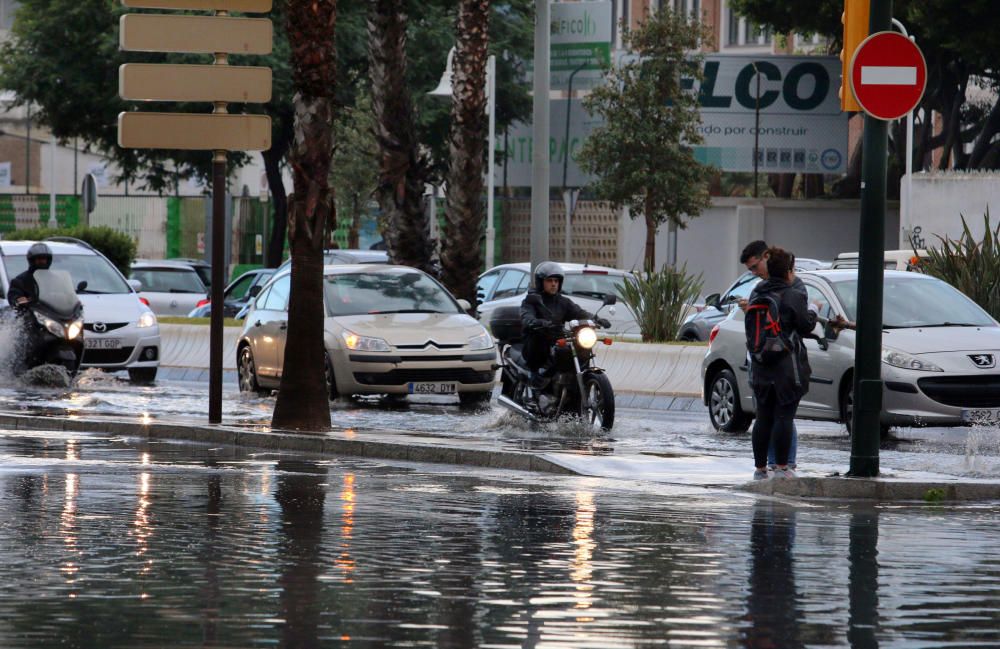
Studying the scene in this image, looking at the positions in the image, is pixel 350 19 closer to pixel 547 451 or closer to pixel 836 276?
pixel 836 276

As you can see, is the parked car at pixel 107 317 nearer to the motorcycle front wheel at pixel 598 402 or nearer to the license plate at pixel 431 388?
the license plate at pixel 431 388

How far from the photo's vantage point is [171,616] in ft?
25.9

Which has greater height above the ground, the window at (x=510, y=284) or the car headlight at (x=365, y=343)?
the window at (x=510, y=284)

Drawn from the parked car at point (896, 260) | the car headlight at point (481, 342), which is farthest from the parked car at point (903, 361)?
the parked car at point (896, 260)

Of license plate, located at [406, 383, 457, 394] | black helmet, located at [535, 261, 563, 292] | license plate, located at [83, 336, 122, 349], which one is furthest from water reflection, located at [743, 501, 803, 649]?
license plate, located at [83, 336, 122, 349]

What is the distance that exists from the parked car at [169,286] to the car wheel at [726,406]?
24002mm

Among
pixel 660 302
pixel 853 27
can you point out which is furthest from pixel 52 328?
pixel 853 27

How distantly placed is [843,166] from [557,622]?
50.4 m

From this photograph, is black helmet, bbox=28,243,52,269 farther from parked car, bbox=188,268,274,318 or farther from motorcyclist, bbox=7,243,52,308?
parked car, bbox=188,268,274,318

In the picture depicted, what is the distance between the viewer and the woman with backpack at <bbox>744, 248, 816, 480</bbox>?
13602mm

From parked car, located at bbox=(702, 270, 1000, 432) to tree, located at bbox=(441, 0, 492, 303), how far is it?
7260 mm

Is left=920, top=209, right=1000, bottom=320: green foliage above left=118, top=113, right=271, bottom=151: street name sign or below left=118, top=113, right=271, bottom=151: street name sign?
below

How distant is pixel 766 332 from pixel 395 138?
1342cm

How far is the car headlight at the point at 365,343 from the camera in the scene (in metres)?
21.2
